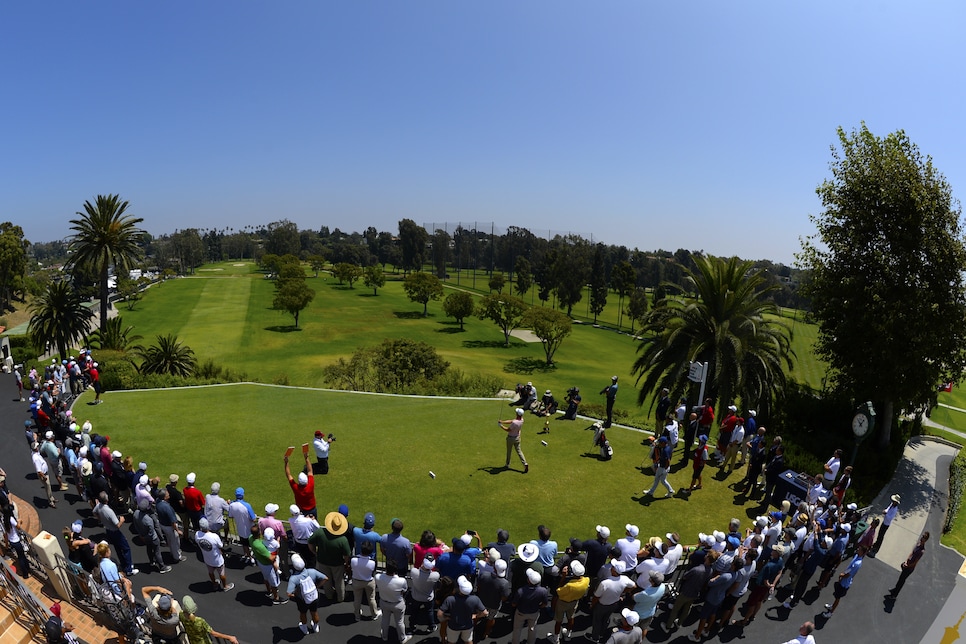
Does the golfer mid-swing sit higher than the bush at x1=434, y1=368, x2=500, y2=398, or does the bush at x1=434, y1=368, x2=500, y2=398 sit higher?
the golfer mid-swing

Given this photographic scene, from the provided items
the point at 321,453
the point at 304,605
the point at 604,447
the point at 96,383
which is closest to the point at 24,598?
the point at 304,605

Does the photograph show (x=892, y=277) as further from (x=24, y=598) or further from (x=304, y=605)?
(x=24, y=598)

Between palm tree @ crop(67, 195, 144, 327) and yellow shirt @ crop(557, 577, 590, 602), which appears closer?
yellow shirt @ crop(557, 577, 590, 602)

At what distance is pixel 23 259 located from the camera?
78375 millimetres

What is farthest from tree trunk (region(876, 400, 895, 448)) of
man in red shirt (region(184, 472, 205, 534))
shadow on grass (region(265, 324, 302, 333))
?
shadow on grass (region(265, 324, 302, 333))

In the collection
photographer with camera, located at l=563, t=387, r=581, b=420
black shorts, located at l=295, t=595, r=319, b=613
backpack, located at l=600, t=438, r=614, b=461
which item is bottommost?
black shorts, located at l=295, t=595, r=319, b=613

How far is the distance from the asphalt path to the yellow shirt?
1.43m

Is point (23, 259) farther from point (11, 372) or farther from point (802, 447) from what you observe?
point (802, 447)

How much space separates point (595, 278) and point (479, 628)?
288 feet

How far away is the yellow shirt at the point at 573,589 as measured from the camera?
8.83 meters

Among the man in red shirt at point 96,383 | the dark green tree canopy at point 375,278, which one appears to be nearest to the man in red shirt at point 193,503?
the man in red shirt at point 96,383

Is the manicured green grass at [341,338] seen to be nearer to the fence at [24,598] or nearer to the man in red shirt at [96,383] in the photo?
the man in red shirt at [96,383]

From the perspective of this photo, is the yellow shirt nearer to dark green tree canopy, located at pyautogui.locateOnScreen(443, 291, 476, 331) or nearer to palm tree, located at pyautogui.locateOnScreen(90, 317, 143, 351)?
palm tree, located at pyautogui.locateOnScreen(90, 317, 143, 351)

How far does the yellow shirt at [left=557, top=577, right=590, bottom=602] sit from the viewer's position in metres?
8.83
